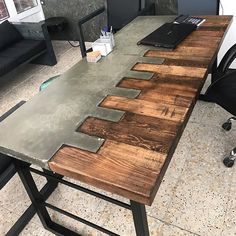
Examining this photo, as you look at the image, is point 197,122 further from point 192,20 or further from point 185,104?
point 185,104

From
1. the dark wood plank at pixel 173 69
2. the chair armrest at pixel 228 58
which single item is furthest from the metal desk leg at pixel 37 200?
the chair armrest at pixel 228 58

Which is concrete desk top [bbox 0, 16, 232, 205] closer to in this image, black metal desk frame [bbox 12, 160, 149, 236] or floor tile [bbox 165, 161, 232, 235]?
black metal desk frame [bbox 12, 160, 149, 236]

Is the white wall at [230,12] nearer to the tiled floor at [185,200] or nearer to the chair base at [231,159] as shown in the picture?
the tiled floor at [185,200]

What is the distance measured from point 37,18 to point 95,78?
3158 millimetres

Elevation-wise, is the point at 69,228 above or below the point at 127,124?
below

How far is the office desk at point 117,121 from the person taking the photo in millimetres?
806

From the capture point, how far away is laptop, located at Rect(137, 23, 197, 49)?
153 cm

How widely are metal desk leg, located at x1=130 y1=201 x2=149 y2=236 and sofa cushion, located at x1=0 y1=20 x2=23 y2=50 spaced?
292cm

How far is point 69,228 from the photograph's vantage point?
1461 mm

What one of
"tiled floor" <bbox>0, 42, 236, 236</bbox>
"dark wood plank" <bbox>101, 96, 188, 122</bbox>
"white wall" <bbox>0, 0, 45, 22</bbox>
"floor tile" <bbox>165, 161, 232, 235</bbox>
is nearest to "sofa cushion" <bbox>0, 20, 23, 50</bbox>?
"white wall" <bbox>0, 0, 45, 22</bbox>

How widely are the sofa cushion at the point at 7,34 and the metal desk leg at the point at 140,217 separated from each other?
2916 mm

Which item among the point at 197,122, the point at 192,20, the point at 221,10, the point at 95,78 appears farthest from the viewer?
the point at 221,10

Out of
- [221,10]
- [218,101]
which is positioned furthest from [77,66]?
[221,10]

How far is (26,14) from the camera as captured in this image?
12.3 ft
